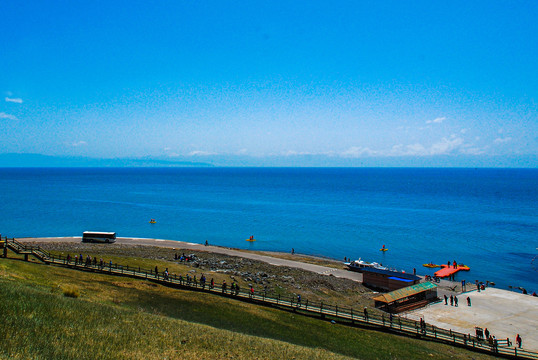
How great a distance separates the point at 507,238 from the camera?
272 ft

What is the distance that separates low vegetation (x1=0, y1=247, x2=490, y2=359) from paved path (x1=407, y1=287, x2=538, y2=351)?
6.87 m

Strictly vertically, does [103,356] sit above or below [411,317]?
above

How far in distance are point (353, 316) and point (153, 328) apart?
733 inches

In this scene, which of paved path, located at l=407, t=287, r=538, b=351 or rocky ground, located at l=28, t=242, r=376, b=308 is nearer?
paved path, located at l=407, t=287, r=538, b=351

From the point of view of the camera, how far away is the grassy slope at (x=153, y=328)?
16875 mm

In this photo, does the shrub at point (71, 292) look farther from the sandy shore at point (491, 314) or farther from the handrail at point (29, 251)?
the sandy shore at point (491, 314)

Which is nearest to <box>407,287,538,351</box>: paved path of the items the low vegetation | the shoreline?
the shoreline

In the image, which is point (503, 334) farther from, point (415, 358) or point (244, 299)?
point (244, 299)

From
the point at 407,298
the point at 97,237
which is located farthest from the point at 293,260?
the point at 97,237

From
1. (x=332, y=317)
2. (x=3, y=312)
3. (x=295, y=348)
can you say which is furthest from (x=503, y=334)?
(x=3, y=312)

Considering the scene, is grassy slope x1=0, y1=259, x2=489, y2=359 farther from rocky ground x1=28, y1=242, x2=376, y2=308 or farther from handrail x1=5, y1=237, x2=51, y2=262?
rocky ground x1=28, y1=242, x2=376, y2=308

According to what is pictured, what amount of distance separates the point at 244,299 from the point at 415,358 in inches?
645

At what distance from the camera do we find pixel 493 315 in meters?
36.4

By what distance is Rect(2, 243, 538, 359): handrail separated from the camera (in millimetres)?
27562
